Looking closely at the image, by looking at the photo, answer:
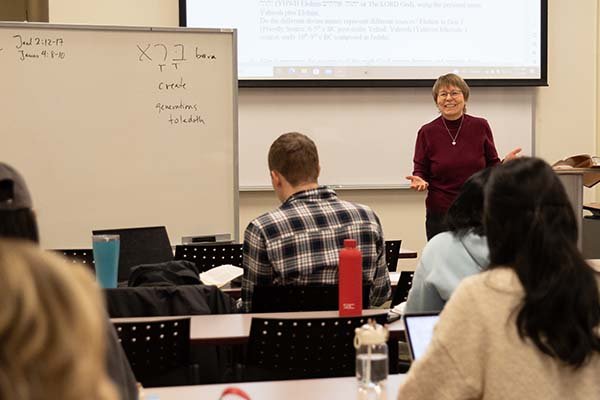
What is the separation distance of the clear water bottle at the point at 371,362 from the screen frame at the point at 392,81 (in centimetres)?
418

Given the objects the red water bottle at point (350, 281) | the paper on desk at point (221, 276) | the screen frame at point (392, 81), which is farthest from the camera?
the screen frame at point (392, 81)

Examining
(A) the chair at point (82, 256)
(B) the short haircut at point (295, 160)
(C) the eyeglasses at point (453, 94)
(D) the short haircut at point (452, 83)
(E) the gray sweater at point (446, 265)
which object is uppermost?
(D) the short haircut at point (452, 83)

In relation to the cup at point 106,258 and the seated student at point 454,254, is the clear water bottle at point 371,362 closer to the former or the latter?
the seated student at point 454,254

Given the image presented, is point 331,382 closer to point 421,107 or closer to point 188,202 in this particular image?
point 188,202

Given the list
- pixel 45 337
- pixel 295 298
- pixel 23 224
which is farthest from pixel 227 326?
pixel 45 337

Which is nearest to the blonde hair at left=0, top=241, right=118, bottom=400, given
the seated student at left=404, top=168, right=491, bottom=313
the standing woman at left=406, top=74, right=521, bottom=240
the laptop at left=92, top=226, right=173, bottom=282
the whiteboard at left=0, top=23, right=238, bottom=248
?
the seated student at left=404, top=168, right=491, bottom=313

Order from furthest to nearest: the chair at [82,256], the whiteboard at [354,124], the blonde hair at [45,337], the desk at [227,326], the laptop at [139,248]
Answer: the whiteboard at [354,124] → the chair at [82,256] → the laptop at [139,248] → the desk at [227,326] → the blonde hair at [45,337]

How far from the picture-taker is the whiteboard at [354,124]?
248 inches

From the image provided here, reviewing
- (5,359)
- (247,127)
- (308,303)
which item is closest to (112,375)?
(5,359)

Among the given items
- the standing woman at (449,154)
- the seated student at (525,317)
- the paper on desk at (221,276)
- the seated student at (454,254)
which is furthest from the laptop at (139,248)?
the seated student at (525,317)

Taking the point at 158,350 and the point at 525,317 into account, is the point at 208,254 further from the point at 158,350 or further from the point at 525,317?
the point at 525,317

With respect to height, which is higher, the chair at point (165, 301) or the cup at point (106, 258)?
the cup at point (106, 258)

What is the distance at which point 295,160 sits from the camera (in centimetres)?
330

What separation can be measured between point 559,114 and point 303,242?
4.06 meters
